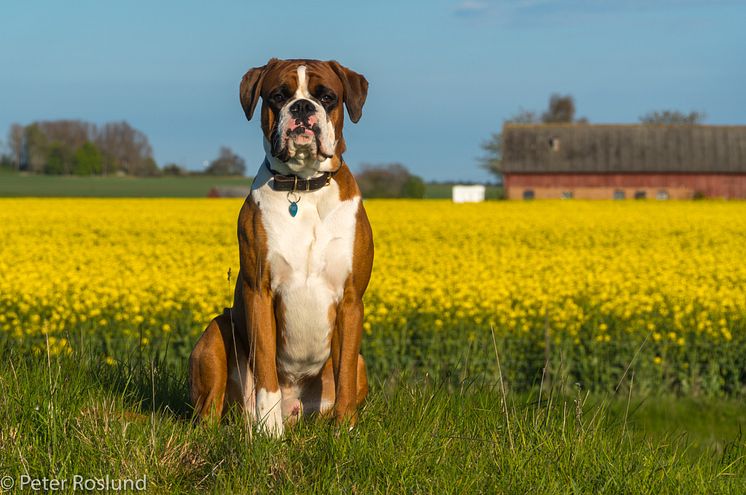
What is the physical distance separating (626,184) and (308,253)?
57827 millimetres

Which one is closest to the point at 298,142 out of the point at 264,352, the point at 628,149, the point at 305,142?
the point at 305,142

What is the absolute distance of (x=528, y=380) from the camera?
1025 cm

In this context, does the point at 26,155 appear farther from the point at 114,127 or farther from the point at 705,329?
the point at 705,329

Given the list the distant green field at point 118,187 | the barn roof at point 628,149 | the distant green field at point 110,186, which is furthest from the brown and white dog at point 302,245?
the barn roof at point 628,149

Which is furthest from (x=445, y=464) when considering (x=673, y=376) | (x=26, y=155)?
(x=26, y=155)

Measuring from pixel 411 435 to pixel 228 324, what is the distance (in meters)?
1.20

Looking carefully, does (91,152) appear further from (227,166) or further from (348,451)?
(348,451)

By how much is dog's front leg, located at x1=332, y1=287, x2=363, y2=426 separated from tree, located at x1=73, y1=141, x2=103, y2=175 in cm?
8353

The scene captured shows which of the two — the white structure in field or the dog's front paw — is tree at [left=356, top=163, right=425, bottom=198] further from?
the dog's front paw

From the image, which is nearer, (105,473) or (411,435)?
(105,473)

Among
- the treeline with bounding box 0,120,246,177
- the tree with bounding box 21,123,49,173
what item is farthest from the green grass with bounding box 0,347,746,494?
the tree with bounding box 21,123,49,173

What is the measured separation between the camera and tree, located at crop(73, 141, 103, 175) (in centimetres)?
8519

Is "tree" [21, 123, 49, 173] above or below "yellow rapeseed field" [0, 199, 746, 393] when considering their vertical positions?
above

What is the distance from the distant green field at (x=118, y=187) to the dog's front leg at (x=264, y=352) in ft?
165
